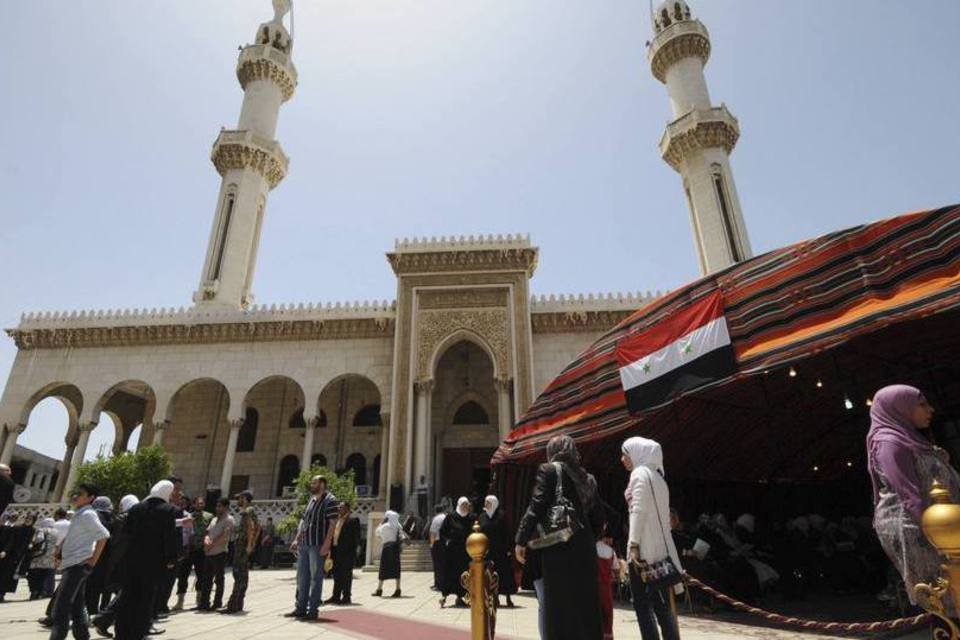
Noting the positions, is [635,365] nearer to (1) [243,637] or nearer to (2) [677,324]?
(2) [677,324]

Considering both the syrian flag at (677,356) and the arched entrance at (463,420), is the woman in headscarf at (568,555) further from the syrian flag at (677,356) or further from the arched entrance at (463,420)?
the arched entrance at (463,420)

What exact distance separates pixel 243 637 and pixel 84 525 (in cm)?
159

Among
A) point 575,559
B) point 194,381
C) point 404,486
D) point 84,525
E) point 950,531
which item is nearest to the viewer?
point 950,531

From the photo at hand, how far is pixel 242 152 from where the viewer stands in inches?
814

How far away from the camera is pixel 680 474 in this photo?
9133mm

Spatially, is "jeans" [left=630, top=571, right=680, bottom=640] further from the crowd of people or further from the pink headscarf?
the pink headscarf

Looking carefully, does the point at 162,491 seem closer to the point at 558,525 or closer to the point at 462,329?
the point at 558,525

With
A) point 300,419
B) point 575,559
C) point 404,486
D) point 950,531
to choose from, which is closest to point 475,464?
point 404,486

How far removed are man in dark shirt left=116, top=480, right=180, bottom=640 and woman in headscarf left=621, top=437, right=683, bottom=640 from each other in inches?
132

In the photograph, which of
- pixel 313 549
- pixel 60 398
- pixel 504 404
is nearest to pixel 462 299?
pixel 504 404

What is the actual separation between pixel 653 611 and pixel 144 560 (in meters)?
3.56

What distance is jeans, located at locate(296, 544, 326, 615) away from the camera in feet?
17.4

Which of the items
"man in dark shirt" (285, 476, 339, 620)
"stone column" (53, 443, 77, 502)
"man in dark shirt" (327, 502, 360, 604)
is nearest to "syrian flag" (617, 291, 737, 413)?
"man in dark shirt" (285, 476, 339, 620)

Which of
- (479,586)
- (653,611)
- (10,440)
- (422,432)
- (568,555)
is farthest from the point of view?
(10,440)
